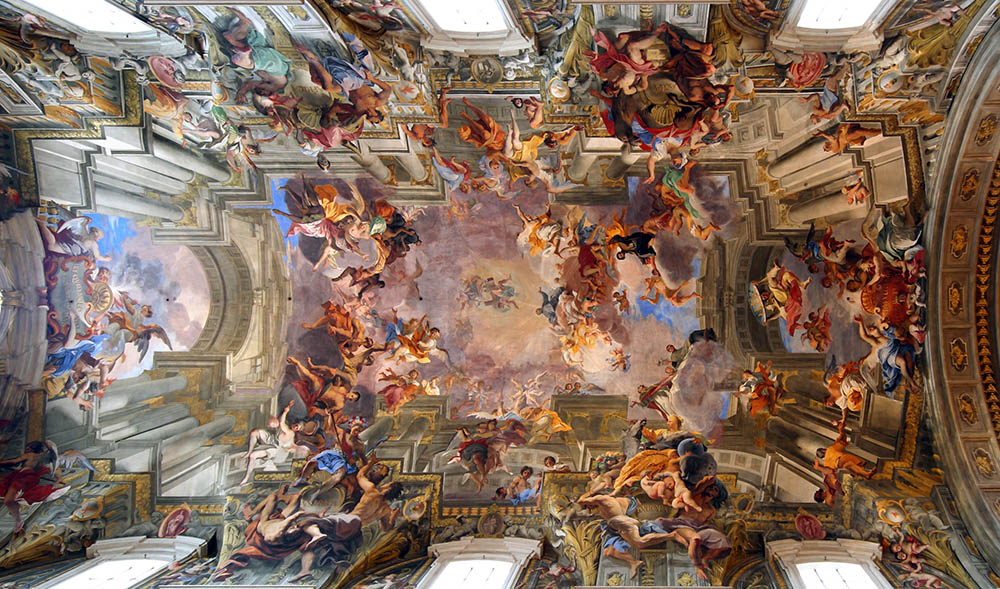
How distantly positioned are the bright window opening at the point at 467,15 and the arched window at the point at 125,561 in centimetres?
904

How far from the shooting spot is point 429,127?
9.70 metres

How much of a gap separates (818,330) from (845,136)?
3369 mm

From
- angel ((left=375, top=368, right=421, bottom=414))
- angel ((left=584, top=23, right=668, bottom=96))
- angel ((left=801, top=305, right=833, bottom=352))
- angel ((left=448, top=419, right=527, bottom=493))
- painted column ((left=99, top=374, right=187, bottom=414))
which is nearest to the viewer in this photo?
angel ((left=584, top=23, right=668, bottom=96))

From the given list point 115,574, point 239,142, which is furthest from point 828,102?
point 115,574

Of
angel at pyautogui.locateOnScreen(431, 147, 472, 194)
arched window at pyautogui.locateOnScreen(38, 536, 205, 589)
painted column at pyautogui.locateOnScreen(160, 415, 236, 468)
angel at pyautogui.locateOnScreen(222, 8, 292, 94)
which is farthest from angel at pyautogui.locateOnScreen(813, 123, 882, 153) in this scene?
arched window at pyautogui.locateOnScreen(38, 536, 205, 589)

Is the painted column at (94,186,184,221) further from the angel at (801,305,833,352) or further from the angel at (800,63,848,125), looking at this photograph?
the angel at (801,305,833,352)

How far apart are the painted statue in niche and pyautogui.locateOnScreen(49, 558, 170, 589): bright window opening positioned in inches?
106

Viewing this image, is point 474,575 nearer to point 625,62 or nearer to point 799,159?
point 625,62

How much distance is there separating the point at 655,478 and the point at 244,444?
7314 mm

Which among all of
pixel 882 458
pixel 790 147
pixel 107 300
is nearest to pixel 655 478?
pixel 882 458

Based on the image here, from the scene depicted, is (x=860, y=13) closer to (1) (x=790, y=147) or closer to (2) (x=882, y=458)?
(1) (x=790, y=147)

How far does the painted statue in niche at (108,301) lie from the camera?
998cm

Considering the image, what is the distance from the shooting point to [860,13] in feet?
26.3

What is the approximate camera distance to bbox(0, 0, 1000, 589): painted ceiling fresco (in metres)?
8.59
